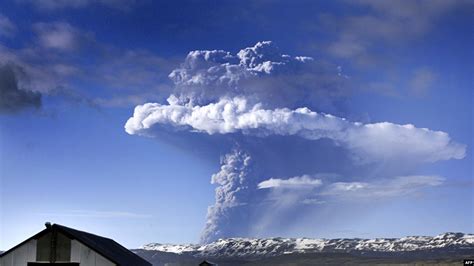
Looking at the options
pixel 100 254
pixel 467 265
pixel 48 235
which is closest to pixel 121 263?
pixel 100 254

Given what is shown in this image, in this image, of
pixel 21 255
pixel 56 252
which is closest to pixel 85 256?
pixel 56 252

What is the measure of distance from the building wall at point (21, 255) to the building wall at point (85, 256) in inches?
145

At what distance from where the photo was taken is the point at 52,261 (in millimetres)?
59156

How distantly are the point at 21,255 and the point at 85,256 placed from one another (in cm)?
591

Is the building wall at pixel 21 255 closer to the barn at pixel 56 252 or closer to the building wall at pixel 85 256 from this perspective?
the barn at pixel 56 252

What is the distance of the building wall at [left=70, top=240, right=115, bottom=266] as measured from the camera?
5916 cm

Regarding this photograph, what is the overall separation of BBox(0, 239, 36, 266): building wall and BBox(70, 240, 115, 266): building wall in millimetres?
3673

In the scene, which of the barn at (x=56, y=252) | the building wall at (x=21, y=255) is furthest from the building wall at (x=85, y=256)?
the building wall at (x=21, y=255)

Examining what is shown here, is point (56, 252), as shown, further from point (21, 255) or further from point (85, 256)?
point (21, 255)

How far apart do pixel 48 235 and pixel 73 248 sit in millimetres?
2588

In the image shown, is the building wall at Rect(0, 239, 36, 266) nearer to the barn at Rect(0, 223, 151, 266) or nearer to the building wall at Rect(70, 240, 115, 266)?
the barn at Rect(0, 223, 151, 266)

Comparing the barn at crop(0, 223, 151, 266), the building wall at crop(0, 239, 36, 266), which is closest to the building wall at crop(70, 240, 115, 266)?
the barn at crop(0, 223, 151, 266)

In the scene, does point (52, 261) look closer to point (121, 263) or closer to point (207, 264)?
point (121, 263)

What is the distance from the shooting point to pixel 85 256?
59.2 m
